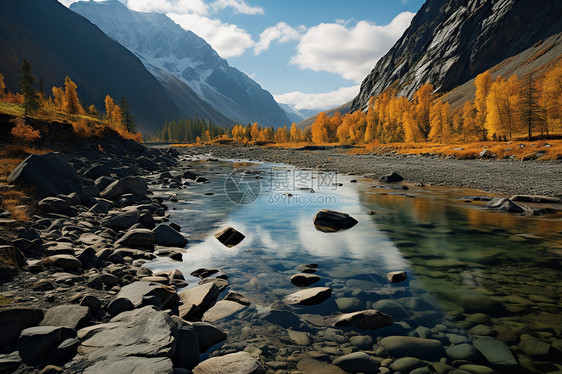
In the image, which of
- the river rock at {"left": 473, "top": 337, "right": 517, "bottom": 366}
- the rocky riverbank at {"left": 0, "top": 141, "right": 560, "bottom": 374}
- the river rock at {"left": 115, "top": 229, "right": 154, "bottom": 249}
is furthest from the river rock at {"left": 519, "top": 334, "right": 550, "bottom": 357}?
the river rock at {"left": 115, "top": 229, "right": 154, "bottom": 249}

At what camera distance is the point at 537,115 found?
5966cm

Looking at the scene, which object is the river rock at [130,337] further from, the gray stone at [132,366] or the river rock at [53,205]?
the river rock at [53,205]

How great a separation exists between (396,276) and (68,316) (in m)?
9.07

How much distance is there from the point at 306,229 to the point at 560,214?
14727 millimetres

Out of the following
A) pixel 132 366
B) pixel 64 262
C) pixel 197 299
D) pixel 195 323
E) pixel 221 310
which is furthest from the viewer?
pixel 64 262

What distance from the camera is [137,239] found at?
1170cm

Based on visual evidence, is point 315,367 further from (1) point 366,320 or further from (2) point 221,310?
(2) point 221,310

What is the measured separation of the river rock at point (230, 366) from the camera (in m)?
4.93

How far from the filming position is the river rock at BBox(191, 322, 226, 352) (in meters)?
6.02

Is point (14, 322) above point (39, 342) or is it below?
above

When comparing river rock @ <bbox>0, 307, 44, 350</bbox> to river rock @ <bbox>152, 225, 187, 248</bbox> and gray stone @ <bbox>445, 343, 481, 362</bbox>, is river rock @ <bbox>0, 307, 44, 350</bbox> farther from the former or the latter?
gray stone @ <bbox>445, 343, 481, 362</bbox>

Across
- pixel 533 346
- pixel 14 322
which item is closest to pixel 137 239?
pixel 14 322

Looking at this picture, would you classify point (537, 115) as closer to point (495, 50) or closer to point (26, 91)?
point (26, 91)

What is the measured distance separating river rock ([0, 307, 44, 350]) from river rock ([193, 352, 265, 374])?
10.9 feet
